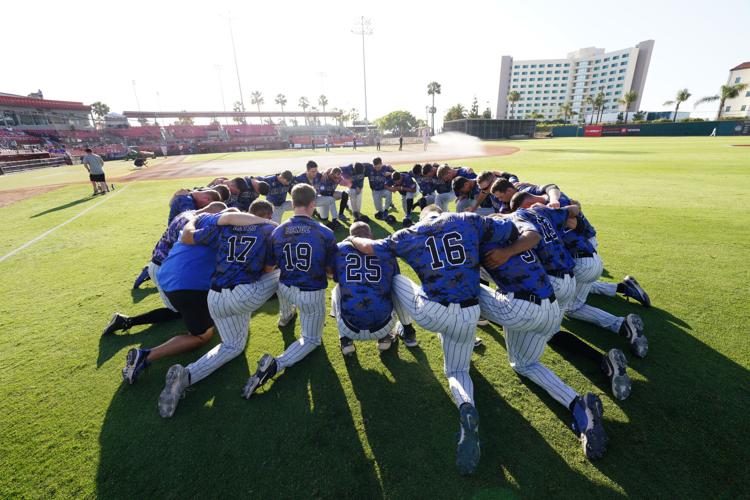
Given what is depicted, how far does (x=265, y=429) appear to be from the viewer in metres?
3.07

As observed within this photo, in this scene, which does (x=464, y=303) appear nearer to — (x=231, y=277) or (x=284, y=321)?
(x=231, y=277)

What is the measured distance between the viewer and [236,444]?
2.93 metres

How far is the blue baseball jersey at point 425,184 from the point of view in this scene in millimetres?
9648

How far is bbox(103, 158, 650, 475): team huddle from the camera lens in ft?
10.0

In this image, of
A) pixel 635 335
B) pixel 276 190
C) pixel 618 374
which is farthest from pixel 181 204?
pixel 635 335


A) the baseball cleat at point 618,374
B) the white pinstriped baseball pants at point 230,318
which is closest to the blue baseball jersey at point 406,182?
the white pinstriped baseball pants at point 230,318

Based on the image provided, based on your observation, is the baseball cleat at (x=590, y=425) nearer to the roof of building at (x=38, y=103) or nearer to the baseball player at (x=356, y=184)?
the baseball player at (x=356, y=184)

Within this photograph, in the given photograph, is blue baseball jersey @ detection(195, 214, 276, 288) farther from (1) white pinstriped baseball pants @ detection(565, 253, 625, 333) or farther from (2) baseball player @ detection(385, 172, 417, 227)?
(2) baseball player @ detection(385, 172, 417, 227)

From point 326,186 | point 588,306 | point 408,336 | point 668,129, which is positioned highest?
point 668,129

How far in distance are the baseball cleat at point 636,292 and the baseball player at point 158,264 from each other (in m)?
6.16

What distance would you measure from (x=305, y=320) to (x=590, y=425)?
294 cm

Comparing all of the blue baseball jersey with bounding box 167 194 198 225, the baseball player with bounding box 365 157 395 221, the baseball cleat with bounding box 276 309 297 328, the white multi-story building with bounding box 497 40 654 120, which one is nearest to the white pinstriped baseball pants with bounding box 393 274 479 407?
the baseball cleat with bounding box 276 309 297 328

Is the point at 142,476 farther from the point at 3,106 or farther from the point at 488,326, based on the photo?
the point at 3,106

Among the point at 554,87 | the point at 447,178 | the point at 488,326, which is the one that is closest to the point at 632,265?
the point at 488,326
